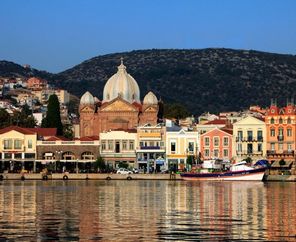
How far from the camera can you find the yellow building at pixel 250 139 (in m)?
125

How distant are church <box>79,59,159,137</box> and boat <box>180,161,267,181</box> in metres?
29.5

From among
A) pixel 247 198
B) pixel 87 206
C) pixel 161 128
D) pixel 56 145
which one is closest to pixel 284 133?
pixel 161 128

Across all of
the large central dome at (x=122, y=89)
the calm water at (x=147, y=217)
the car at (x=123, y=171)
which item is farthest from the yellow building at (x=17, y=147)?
the calm water at (x=147, y=217)

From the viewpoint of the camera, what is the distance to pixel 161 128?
13138cm

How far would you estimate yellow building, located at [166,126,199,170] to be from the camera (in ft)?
422

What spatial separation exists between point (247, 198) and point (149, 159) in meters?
60.5

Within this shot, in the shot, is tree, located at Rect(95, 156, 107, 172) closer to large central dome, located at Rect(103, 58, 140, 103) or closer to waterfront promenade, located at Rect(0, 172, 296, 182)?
waterfront promenade, located at Rect(0, 172, 296, 182)

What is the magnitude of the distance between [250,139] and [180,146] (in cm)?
936

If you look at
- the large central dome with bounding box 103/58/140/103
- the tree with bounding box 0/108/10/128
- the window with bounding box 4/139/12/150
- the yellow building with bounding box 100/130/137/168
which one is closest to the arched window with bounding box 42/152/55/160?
the window with bounding box 4/139/12/150

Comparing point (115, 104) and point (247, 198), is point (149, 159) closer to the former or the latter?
point (115, 104)

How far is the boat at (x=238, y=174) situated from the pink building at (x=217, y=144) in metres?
13.9

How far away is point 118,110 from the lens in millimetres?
145500

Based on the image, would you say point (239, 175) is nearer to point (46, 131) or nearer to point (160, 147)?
point (160, 147)

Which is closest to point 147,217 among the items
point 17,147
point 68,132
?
point 17,147
